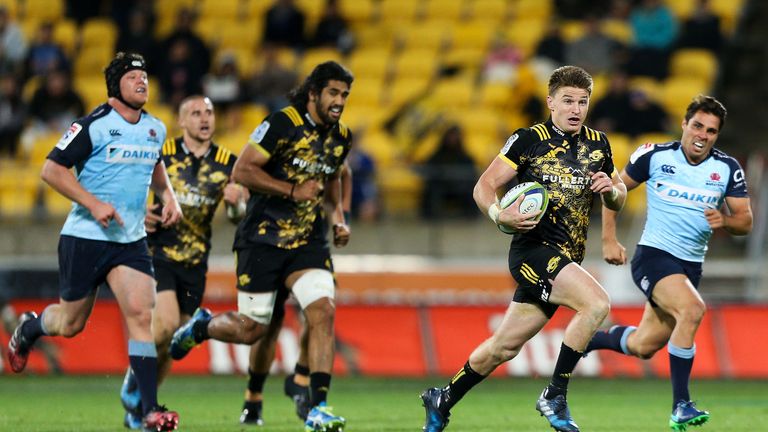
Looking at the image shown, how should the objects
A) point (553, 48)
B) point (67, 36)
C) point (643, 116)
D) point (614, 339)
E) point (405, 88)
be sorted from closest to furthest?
point (614, 339), point (643, 116), point (553, 48), point (405, 88), point (67, 36)

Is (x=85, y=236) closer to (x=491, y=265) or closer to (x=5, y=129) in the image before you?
(x=491, y=265)

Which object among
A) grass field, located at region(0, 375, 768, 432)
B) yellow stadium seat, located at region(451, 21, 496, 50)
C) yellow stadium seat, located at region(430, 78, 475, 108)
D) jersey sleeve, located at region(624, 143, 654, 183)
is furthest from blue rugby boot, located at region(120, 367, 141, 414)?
yellow stadium seat, located at region(451, 21, 496, 50)

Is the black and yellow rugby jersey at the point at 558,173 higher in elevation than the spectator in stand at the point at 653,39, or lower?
lower

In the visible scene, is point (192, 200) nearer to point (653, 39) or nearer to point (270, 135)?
point (270, 135)

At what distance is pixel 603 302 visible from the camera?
8.45 m

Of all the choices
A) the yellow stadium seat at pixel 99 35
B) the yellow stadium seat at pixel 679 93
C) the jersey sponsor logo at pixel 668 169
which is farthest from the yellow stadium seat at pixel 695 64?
the jersey sponsor logo at pixel 668 169

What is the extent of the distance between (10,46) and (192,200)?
11.5m

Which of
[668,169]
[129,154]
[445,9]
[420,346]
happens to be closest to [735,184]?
[668,169]

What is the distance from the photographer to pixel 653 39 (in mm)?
19953

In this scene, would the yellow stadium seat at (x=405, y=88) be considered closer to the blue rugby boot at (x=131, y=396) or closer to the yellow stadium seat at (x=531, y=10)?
the yellow stadium seat at (x=531, y=10)

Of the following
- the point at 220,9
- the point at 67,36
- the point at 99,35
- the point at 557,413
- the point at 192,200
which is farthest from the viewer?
the point at 220,9

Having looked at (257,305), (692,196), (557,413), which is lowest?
(557,413)

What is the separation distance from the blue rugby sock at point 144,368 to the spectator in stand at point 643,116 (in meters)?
10.7

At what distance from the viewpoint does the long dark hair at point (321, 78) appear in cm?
956
